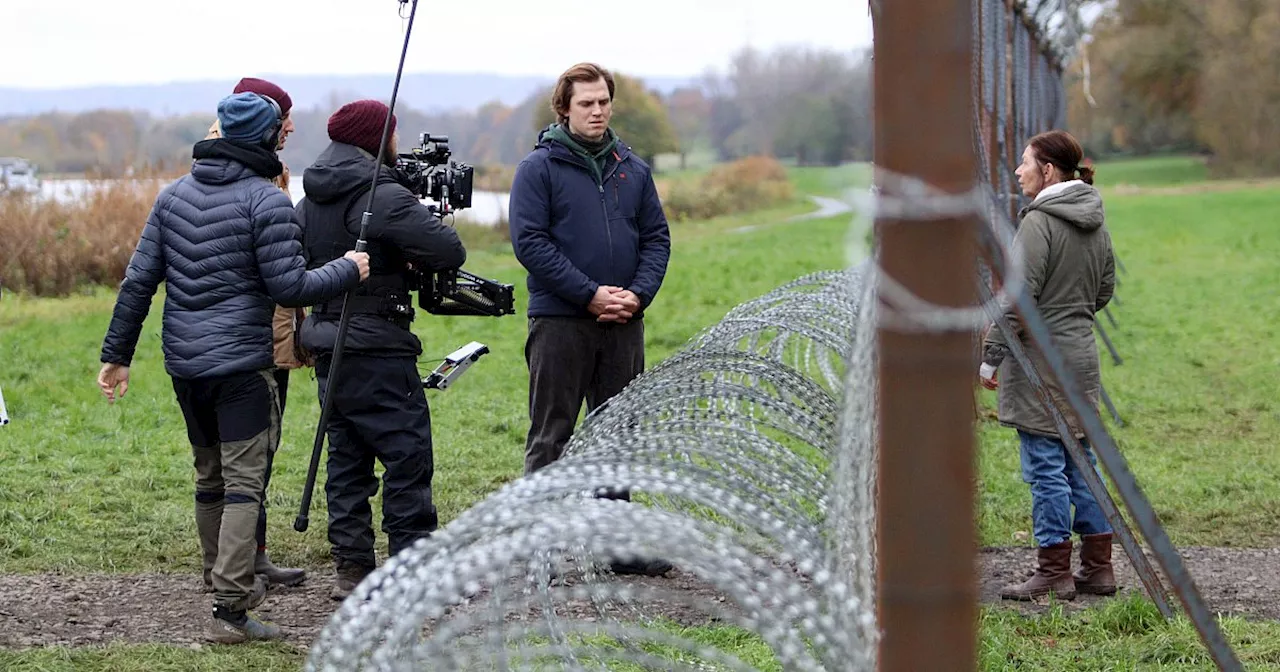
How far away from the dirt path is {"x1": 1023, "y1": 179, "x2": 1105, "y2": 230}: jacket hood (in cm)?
142

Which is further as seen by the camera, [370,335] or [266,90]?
[266,90]

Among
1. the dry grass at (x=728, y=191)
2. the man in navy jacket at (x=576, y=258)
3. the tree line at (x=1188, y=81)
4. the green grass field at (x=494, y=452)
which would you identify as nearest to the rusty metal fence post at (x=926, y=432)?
the green grass field at (x=494, y=452)

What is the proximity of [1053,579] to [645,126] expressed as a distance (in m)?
38.7

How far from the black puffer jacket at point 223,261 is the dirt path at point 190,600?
3.18ft

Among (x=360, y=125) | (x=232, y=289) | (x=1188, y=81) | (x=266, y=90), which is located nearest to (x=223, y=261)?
(x=232, y=289)

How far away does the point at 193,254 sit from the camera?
16.5ft

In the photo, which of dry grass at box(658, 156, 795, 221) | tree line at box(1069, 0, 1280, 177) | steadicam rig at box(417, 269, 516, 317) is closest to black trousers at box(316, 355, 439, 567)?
steadicam rig at box(417, 269, 516, 317)

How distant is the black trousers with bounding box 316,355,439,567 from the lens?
18.1 ft

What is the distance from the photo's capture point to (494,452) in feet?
27.8

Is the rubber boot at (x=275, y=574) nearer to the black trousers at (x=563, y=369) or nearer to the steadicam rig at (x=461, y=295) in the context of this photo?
the black trousers at (x=563, y=369)

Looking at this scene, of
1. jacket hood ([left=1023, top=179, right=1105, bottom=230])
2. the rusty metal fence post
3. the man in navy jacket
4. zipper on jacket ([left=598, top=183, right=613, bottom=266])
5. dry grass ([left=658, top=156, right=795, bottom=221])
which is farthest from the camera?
dry grass ([left=658, top=156, right=795, bottom=221])

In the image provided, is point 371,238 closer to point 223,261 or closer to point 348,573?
point 223,261

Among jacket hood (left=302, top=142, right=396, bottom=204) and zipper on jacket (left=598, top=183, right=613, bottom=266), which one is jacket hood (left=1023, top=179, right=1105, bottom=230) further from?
jacket hood (left=302, top=142, right=396, bottom=204)

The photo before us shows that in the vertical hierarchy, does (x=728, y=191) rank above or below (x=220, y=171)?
below
